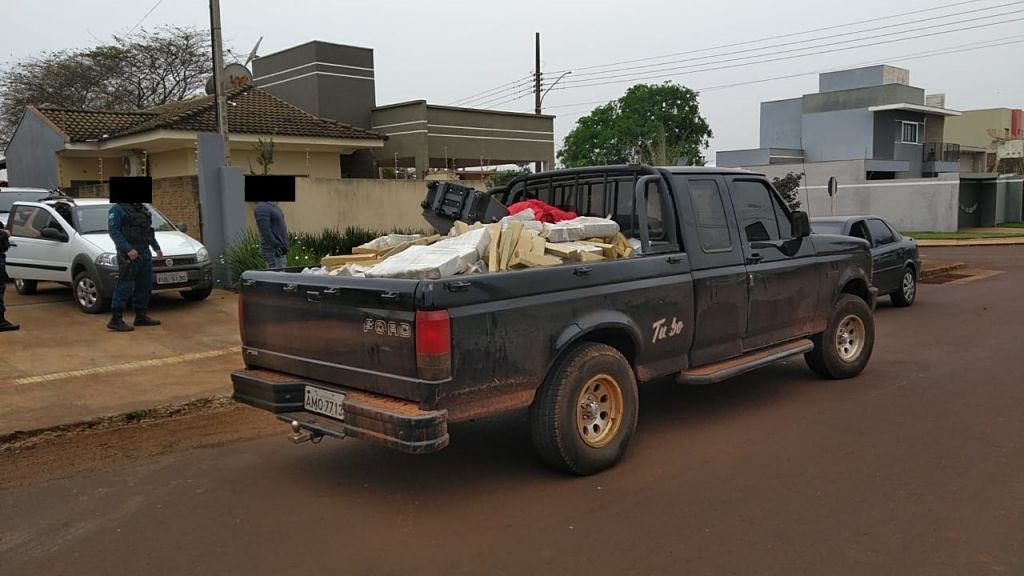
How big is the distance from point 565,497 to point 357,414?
1277 millimetres

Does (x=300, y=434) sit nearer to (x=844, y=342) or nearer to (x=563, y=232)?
(x=563, y=232)

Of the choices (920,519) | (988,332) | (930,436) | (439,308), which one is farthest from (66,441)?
(988,332)

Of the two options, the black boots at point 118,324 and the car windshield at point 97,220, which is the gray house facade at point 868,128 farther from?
the black boots at point 118,324

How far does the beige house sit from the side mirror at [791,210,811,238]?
15975 mm

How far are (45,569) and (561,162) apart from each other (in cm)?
7628

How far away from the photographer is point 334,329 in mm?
4668

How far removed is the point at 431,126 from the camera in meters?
25.3

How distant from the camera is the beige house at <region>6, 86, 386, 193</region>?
66.5 ft

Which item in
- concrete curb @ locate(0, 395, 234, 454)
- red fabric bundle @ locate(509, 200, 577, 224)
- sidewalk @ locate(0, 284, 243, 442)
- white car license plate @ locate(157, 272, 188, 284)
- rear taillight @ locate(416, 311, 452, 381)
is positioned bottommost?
concrete curb @ locate(0, 395, 234, 454)

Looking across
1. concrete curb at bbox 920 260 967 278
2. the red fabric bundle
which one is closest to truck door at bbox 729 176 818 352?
the red fabric bundle

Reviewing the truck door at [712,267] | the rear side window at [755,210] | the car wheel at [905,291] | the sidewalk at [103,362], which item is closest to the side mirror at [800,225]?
the rear side window at [755,210]

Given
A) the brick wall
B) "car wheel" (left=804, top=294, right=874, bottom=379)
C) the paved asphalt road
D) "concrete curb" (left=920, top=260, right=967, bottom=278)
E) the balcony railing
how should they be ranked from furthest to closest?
the balcony railing < "concrete curb" (left=920, top=260, right=967, bottom=278) < the brick wall < "car wheel" (left=804, top=294, right=874, bottom=379) < the paved asphalt road

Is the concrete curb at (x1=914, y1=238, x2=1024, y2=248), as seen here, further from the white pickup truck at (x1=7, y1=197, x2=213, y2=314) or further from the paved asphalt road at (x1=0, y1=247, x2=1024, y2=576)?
the white pickup truck at (x1=7, y1=197, x2=213, y2=314)

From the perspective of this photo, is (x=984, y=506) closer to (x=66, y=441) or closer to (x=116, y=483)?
(x=116, y=483)
